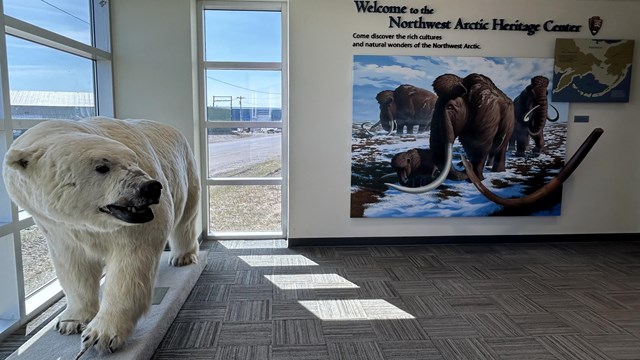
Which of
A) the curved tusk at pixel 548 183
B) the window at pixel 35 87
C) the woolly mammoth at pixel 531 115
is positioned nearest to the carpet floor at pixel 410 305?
the curved tusk at pixel 548 183

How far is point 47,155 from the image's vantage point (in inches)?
61.2

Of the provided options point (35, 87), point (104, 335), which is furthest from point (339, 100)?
point (104, 335)

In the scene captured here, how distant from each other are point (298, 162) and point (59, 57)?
2.28 metres

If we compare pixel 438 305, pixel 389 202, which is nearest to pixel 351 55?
pixel 389 202

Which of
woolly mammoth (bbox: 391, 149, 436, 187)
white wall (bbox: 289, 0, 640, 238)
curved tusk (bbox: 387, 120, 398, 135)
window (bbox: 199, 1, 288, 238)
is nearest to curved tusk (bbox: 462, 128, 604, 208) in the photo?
white wall (bbox: 289, 0, 640, 238)

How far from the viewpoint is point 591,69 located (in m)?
4.41

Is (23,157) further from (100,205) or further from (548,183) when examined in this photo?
(548,183)

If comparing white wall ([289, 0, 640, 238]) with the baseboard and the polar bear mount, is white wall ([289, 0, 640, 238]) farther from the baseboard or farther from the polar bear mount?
the polar bear mount

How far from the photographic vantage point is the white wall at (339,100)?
3916 millimetres

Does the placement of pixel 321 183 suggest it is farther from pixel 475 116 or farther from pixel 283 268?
pixel 475 116

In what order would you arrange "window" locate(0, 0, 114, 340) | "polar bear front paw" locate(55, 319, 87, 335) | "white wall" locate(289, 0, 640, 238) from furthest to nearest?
"white wall" locate(289, 0, 640, 238), "window" locate(0, 0, 114, 340), "polar bear front paw" locate(55, 319, 87, 335)

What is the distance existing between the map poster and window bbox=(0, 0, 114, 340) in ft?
15.2

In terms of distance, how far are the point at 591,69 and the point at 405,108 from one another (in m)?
2.09

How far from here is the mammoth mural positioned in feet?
14.1
